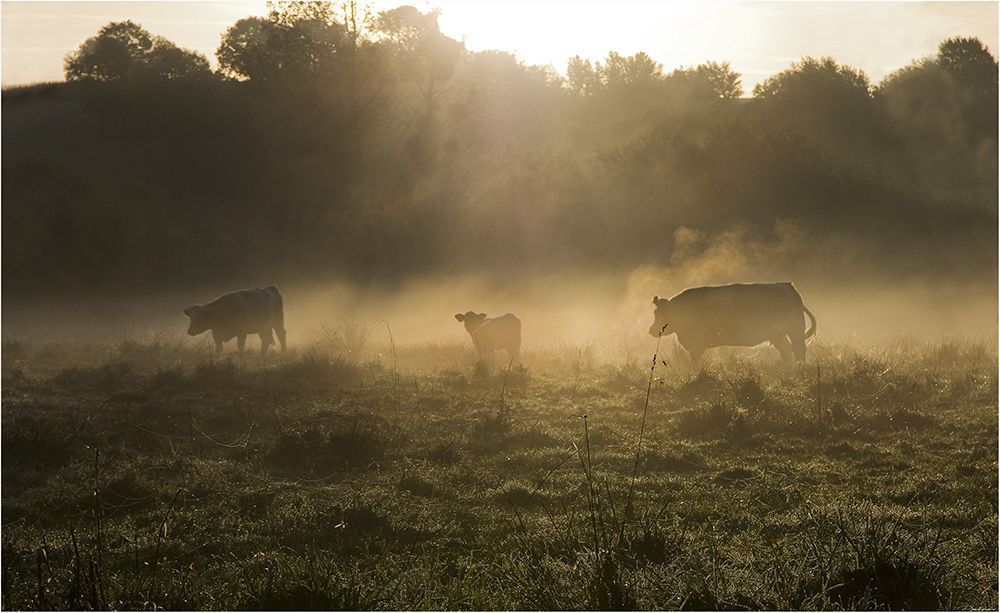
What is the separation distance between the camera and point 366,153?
42156mm

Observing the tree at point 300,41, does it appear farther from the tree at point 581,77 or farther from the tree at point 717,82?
the tree at point 717,82

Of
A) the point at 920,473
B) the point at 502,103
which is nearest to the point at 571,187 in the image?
the point at 502,103

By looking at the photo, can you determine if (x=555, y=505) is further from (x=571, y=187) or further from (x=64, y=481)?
(x=571, y=187)

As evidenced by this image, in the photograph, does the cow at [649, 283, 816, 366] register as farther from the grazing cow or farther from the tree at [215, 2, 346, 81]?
the tree at [215, 2, 346, 81]

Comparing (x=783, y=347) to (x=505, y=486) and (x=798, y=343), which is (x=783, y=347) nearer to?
(x=798, y=343)

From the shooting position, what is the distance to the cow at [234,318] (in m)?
17.5

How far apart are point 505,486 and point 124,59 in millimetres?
42487

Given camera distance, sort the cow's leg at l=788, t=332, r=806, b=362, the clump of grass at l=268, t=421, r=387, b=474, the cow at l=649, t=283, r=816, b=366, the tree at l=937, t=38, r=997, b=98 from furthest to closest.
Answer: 1. the tree at l=937, t=38, r=997, b=98
2. the cow's leg at l=788, t=332, r=806, b=362
3. the cow at l=649, t=283, r=816, b=366
4. the clump of grass at l=268, t=421, r=387, b=474

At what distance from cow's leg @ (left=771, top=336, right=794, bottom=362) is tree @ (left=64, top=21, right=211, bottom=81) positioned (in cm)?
3817

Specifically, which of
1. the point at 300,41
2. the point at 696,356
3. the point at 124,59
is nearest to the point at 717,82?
the point at 300,41

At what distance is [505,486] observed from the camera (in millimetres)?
6824

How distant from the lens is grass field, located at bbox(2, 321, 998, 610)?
4.19 m

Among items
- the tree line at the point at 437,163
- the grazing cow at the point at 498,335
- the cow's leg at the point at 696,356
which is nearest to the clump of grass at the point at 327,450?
the cow's leg at the point at 696,356

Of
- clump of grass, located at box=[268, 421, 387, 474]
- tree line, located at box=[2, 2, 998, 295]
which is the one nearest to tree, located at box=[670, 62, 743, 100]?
tree line, located at box=[2, 2, 998, 295]
